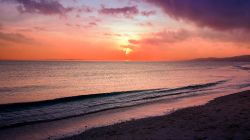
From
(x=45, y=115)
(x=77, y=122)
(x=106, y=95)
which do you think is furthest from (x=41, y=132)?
(x=106, y=95)

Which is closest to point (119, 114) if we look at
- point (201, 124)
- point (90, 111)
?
point (90, 111)

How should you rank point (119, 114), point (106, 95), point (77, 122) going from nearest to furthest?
point (77, 122) → point (119, 114) → point (106, 95)

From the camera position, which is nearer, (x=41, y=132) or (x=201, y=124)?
(x=201, y=124)

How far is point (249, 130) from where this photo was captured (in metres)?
11.5

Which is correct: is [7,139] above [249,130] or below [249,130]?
below

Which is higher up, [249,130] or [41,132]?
[249,130]

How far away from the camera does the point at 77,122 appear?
18172 mm

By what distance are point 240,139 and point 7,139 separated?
11.9 m

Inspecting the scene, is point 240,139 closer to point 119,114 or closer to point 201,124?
point 201,124

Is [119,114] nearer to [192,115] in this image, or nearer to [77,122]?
[77,122]

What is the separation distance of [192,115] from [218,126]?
13.6 feet

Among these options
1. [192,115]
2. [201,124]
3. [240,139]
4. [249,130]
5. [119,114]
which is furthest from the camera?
[119,114]

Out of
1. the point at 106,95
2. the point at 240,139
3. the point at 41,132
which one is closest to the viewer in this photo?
the point at 240,139

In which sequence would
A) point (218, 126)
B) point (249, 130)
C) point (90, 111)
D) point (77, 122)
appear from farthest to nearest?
point (90, 111)
point (77, 122)
point (218, 126)
point (249, 130)
